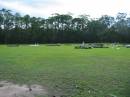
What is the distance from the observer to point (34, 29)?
6731cm

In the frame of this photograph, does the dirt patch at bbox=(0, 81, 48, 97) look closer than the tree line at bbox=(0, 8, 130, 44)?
Yes

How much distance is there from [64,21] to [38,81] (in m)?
65.0

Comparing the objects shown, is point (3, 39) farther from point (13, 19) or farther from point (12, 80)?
point (12, 80)

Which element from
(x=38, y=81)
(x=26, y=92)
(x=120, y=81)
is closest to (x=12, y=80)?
(x=38, y=81)

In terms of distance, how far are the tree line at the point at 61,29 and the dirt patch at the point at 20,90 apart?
56.2 meters

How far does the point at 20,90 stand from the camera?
679cm

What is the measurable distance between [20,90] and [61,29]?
64447mm

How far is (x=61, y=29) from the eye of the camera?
7094 cm

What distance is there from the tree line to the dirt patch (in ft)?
184

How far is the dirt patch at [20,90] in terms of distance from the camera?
633cm

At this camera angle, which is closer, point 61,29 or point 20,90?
point 20,90

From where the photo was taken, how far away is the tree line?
213 ft

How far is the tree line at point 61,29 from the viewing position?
213 feet

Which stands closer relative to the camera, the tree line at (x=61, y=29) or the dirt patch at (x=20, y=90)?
the dirt patch at (x=20, y=90)
